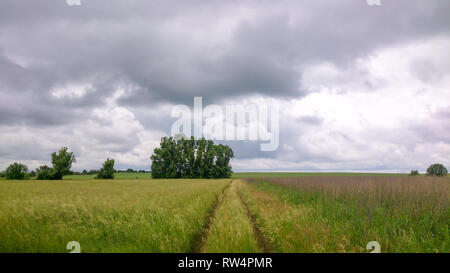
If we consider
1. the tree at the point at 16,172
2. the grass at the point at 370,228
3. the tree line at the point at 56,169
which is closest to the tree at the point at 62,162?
the tree line at the point at 56,169

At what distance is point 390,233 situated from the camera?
21.0ft

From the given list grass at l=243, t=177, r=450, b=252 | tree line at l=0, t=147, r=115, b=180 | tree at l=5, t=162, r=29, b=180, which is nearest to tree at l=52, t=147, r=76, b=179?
tree line at l=0, t=147, r=115, b=180

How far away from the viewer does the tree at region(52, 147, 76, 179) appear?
246 ft

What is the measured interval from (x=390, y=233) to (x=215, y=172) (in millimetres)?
81574

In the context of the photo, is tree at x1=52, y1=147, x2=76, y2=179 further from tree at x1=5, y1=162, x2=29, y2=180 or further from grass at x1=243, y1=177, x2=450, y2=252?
grass at x1=243, y1=177, x2=450, y2=252

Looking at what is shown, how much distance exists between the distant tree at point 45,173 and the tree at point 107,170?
521 inches

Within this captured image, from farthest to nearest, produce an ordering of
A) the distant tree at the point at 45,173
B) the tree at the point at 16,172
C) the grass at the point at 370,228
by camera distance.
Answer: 1. the tree at the point at 16,172
2. the distant tree at the point at 45,173
3. the grass at the point at 370,228

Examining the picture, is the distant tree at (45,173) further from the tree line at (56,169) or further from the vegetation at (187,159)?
the vegetation at (187,159)

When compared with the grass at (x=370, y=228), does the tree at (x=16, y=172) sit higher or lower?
lower

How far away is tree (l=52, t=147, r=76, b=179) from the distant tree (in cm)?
108

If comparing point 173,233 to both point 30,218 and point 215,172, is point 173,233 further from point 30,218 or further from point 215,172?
point 215,172

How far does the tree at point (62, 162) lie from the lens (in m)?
75.1

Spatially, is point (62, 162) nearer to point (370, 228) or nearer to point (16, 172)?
point (16, 172)
